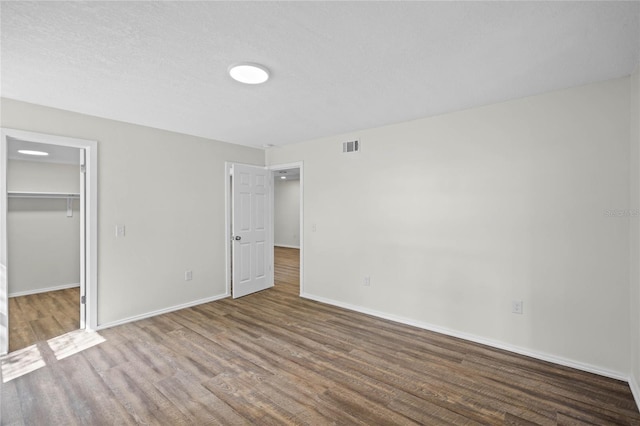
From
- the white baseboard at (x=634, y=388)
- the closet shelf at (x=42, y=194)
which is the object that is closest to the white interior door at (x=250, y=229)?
the closet shelf at (x=42, y=194)

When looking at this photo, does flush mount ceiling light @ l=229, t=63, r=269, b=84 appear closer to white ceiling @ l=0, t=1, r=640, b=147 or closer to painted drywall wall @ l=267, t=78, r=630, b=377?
white ceiling @ l=0, t=1, r=640, b=147

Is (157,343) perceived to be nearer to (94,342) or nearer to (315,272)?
(94,342)

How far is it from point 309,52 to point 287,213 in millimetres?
8542

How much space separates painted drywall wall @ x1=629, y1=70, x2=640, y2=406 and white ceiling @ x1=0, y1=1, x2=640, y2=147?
298mm

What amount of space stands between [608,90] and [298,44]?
2592 millimetres

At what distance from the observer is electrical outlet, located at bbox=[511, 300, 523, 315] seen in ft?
9.37

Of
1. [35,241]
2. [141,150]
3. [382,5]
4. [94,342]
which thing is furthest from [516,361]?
[35,241]

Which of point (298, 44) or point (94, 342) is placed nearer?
point (298, 44)

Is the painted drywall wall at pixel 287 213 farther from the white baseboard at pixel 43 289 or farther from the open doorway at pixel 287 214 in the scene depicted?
the white baseboard at pixel 43 289

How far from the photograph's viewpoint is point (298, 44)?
1922 mm

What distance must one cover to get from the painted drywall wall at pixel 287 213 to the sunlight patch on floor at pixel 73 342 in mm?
6844

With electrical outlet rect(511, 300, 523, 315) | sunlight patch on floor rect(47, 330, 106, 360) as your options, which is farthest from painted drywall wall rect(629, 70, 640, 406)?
sunlight patch on floor rect(47, 330, 106, 360)

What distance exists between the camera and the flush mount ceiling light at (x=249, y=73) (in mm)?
2205

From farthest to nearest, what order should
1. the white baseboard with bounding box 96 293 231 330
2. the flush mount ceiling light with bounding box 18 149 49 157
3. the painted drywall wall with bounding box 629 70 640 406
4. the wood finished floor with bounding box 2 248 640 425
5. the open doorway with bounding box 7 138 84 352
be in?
the open doorway with bounding box 7 138 84 352 → the flush mount ceiling light with bounding box 18 149 49 157 → the white baseboard with bounding box 96 293 231 330 → the painted drywall wall with bounding box 629 70 640 406 → the wood finished floor with bounding box 2 248 640 425
